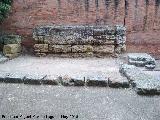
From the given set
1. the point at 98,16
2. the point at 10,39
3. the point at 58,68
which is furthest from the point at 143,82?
the point at 10,39

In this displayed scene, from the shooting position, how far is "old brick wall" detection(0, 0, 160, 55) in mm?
9750

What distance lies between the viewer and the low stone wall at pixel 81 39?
9445mm

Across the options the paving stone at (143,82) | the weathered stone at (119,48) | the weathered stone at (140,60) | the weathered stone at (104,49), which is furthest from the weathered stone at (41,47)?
the paving stone at (143,82)

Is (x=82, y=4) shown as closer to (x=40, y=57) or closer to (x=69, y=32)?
(x=69, y=32)

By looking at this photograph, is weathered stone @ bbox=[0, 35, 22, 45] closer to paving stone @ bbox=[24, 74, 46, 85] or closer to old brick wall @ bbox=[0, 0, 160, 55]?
old brick wall @ bbox=[0, 0, 160, 55]

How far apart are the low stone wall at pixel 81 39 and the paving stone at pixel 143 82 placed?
96.5 inches

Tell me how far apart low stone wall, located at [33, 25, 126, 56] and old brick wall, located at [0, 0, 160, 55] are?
0.45 metres

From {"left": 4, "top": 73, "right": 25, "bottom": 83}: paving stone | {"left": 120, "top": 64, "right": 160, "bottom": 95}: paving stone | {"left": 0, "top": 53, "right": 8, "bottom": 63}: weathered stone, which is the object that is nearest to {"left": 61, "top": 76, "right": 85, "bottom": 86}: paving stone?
{"left": 4, "top": 73, "right": 25, "bottom": 83}: paving stone

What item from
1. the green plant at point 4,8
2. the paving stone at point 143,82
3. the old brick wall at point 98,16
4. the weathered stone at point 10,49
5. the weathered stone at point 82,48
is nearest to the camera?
the paving stone at point 143,82

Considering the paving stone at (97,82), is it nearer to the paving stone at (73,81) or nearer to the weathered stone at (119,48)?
the paving stone at (73,81)

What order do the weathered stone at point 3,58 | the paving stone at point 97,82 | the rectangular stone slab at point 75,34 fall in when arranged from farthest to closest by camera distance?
1. the rectangular stone slab at point 75,34
2. the weathered stone at point 3,58
3. the paving stone at point 97,82

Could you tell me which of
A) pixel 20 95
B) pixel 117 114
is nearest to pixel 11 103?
pixel 20 95

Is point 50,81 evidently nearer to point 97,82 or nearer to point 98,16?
point 97,82

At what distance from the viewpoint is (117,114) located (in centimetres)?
529
